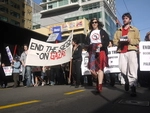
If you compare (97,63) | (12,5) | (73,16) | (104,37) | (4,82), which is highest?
(12,5)

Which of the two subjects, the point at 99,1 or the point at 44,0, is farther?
the point at 44,0

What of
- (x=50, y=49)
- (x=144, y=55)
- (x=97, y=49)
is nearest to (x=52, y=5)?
(x=50, y=49)

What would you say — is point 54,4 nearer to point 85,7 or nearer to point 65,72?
point 85,7

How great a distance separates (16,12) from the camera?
2899 inches

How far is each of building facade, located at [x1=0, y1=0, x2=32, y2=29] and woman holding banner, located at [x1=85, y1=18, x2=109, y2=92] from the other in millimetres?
63351

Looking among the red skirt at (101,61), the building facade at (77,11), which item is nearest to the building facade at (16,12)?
the building facade at (77,11)

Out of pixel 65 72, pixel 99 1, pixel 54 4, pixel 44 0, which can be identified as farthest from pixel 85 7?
pixel 65 72

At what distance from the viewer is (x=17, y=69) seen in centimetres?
995

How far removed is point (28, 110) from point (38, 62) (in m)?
6.23

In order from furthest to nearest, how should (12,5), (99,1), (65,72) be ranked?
(12,5) < (99,1) < (65,72)

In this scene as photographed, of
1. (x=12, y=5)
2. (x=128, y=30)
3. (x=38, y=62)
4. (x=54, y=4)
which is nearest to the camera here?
(x=128, y=30)

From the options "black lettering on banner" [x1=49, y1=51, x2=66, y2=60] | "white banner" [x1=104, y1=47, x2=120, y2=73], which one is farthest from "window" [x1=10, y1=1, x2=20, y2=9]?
"white banner" [x1=104, y1=47, x2=120, y2=73]

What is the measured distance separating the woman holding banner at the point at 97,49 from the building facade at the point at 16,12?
63.4 meters

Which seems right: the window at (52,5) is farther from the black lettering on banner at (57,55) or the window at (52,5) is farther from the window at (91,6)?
the black lettering on banner at (57,55)
